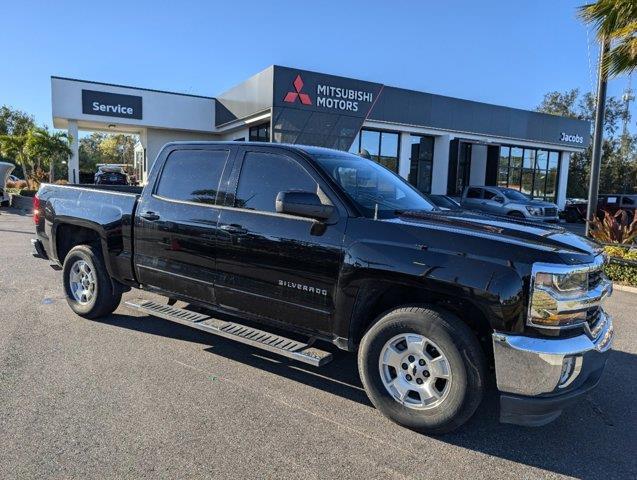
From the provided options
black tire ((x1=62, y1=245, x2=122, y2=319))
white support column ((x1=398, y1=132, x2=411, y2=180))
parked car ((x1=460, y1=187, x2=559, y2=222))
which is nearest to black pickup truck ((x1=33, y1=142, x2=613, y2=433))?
black tire ((x1=62, y1=245, x2=122, y2=319))

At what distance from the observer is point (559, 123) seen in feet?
95.3

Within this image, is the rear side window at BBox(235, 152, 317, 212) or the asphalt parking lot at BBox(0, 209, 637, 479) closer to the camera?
the asphalt parking lot at BBox(0, 209, 637, 479)

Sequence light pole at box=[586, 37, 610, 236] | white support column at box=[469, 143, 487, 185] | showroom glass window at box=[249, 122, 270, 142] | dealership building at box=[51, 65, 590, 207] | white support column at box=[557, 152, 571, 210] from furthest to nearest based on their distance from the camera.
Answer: white support column at box=[557, 152, 571, 210] < white support column at box=[469, 143, 487, 185] < showroom glass window at box=[249, 122, 270, 142] < dealership building at box=[51, 65, 590, 207] < light pole at box=[586, 37, 610, 236]

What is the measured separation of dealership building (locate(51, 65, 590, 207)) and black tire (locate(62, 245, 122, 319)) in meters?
14.2

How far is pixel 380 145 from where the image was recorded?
23.7 m

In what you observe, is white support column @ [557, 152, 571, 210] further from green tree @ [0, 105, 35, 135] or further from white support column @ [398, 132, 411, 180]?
green tree @ [0, 105, 35, 135]

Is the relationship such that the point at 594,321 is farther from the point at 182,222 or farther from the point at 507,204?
the point at 507,204

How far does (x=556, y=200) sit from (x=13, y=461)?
107ft

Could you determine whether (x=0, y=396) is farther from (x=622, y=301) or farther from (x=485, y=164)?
(x=485, y=164)

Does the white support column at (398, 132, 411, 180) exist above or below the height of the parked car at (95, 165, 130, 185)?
above

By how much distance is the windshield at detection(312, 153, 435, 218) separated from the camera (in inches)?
158

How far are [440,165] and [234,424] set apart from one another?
23.7m

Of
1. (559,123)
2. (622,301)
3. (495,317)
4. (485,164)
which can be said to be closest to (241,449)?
(495,317)

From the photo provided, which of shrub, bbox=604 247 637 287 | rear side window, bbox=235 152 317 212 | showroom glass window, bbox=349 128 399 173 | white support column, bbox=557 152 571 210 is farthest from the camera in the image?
white support column, bbox=557 152 571 210
